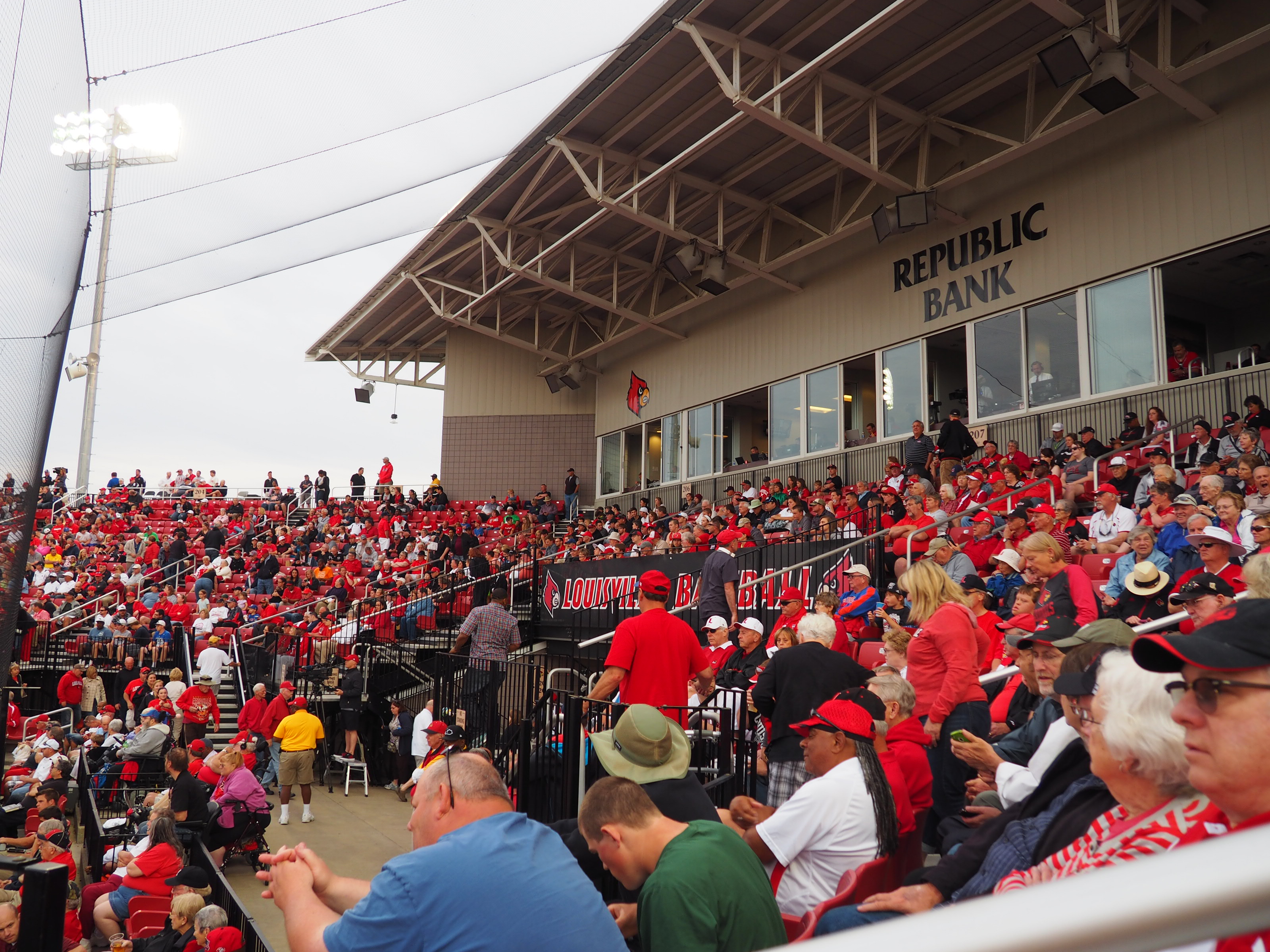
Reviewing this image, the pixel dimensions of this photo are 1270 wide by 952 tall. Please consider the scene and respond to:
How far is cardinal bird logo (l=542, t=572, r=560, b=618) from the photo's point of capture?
696 inches

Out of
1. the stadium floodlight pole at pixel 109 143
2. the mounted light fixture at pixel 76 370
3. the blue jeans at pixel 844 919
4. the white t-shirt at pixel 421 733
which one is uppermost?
the mounted light fixture at pixel 76 370

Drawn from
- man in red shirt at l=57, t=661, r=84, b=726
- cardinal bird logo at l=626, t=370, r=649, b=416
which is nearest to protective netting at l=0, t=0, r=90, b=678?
man in red shirt at l=57, t=661, r=84, b=726

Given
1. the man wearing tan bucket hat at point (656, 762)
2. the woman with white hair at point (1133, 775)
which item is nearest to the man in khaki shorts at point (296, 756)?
the man wearing tan bucket hat at point (656, 762)

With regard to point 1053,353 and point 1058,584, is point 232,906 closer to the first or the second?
point 1058,584

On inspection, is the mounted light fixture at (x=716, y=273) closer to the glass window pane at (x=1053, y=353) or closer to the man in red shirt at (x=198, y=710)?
the glass window pane at (x=1053, y=353)

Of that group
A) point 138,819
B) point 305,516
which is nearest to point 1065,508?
point 138,819

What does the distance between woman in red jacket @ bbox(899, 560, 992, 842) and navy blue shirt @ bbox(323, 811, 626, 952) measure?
8.78 ft

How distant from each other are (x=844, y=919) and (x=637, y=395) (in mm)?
22486

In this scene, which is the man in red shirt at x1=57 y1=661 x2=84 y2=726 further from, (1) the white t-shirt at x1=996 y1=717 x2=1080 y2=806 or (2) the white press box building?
(1) the white t-shirt at x1=996 y1=717 x2=1080 y2=806

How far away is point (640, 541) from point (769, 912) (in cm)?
1549

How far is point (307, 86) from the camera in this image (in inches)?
234

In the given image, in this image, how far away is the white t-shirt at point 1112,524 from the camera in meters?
9.36

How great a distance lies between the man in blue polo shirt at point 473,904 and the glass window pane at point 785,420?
58.8ft

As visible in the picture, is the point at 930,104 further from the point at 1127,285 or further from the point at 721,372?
the point at 721,372
